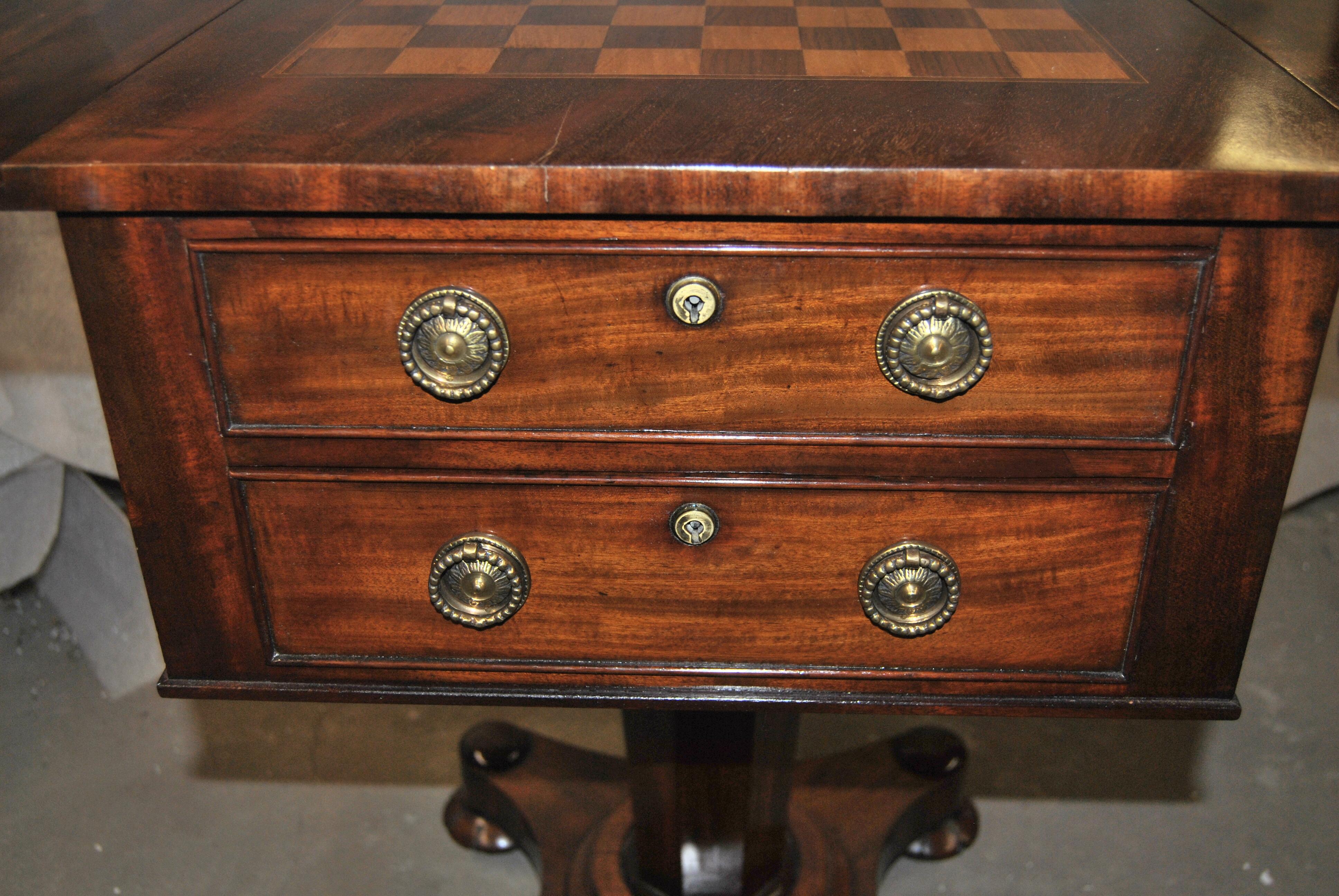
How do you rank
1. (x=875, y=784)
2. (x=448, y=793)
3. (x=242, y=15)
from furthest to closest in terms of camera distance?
(x=448, y=793), (x=875, y=784), (x=242, y=15)

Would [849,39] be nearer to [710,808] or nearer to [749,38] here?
[749,38]

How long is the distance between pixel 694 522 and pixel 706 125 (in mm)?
263

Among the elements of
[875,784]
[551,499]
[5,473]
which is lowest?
[875,784]

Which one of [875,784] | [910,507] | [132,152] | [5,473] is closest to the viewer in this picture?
[132,152]

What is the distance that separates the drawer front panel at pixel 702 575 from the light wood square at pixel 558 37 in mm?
337

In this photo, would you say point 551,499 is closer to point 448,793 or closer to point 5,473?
point 448,793

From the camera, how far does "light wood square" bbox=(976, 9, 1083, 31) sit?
934 mm

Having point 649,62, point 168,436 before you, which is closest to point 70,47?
point 168,436

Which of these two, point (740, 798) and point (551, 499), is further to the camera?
point (740, 798)

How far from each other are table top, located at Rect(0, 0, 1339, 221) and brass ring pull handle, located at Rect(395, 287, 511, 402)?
6 cm

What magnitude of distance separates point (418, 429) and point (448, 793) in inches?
37.7

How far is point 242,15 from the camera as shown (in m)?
0.97

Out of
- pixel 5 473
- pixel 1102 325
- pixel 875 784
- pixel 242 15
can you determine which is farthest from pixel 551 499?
pixel 5 473

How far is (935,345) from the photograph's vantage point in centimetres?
73
